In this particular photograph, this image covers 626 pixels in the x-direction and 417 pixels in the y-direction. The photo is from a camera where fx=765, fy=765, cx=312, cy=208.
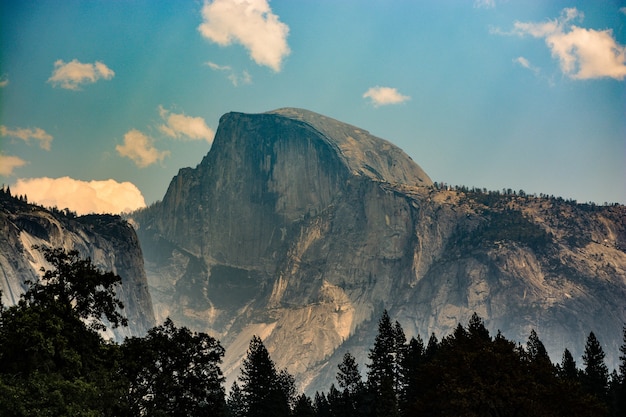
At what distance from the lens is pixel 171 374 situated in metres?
53.4

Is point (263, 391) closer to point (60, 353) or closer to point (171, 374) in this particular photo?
point (171, 374)

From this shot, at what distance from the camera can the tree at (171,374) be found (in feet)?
170

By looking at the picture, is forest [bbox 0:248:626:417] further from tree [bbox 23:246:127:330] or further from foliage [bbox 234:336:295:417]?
foliage [bbox 234:336:295:417]

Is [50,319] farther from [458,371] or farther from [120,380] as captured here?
[458,371]

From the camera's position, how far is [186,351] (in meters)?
55.4

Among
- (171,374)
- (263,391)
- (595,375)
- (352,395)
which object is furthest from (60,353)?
(595,375)

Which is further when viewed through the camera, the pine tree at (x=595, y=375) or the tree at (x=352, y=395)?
the pine tree at (x=595, y=375)

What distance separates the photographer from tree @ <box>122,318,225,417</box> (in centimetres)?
5175

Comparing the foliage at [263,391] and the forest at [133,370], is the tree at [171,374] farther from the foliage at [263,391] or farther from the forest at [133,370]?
the foliage at [263,391]

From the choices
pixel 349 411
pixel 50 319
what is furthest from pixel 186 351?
pixel 349 411

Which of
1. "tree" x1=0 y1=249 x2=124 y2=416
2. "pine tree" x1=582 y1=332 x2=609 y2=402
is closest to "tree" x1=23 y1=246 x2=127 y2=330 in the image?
"tree" x1=0 y1=249 x2=124 y2=416

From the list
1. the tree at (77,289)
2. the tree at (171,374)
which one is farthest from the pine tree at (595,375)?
the tree at (77,289)

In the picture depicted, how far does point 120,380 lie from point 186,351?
29.1 ft

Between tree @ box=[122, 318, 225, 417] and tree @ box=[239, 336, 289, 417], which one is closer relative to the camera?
tree @ box=[122, 318, 225, 417]
